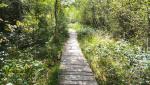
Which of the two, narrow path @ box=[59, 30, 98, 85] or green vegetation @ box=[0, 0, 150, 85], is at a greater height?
green vegetation @ box=[0, 0, 150, 85]

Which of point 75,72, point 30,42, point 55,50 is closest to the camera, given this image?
point 75,72

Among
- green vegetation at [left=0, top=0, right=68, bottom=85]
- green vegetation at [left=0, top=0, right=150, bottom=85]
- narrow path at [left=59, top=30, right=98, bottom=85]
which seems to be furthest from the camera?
narrow path at [left=59, top=30, right=98, bottom=85]

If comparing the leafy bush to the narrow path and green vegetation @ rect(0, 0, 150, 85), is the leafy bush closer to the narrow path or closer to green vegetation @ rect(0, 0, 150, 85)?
green vegetation @ rect(0, 0, 150, 85)

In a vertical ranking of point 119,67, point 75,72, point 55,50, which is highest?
point 119,67

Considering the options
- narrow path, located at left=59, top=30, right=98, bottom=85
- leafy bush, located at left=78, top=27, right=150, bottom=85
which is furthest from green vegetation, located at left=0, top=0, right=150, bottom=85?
narrow path, located at left=59, top=30, right=98, bottom=85

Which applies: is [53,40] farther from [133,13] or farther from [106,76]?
[106,76]

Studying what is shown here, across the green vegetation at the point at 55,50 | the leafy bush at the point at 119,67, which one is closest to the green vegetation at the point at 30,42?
the green vegetation at the point at 55,50

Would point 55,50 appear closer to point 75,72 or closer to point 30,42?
point 30,42

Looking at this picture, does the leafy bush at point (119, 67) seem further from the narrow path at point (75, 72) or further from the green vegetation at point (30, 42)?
the green vegetation at point (30, 42)

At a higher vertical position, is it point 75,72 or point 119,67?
point 119,67

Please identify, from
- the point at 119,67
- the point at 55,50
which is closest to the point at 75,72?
the point at 119,67

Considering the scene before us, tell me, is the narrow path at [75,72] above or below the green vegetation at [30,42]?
below

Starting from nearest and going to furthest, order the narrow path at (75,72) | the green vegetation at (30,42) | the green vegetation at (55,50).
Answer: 1. the green vegetation at (55,50)
2. the green vegetation at (30,42)
3. the narrow path at (75,72)

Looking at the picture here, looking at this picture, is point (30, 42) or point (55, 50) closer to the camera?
point (55, 50)
